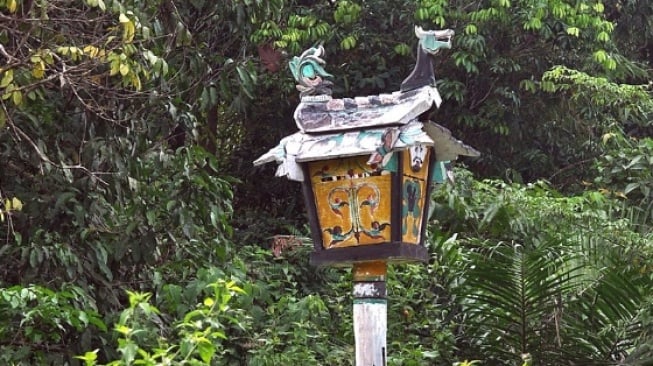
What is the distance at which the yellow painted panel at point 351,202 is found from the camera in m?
3.56

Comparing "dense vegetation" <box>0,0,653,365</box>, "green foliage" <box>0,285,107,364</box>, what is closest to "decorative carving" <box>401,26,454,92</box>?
"dense vegetation" <box>0,0,653,365</box>

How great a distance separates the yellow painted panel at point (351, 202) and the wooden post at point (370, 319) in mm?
137

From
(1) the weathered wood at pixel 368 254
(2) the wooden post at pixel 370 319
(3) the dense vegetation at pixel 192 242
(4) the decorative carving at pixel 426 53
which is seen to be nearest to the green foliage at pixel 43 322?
(3) the dense vegetation at pixel 192 242

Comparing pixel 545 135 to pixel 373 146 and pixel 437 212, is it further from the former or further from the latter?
pixel 373 146

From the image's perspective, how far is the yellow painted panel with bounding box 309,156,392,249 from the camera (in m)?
3.56

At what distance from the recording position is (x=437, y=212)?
20.5 feet

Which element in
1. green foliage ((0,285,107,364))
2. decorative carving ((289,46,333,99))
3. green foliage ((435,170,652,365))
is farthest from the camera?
green foliage ((435,170,652,365))

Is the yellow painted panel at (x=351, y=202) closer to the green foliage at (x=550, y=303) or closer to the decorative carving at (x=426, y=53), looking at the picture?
the decorative carving at (x=426, y=53)

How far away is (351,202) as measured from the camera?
3604 millimetres

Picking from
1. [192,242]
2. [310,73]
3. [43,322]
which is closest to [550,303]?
[192,242]

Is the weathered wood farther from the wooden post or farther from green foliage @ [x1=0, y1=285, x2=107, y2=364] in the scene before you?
green foliage @ [x1=0, y1=285, x2=107, y2=364]

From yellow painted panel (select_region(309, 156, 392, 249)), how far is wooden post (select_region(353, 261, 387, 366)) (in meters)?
0.14

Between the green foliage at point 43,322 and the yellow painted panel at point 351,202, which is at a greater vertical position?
the yellow painted panel at point 351,202

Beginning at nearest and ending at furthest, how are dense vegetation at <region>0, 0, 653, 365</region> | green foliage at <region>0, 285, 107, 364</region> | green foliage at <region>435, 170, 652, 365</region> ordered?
green foliage at <region>0, 285, 107, 364</region>
dense vegetation at <region>0, 0, 653, 365</region>
green foliage at <region>435, 170, 652, 365</region>
